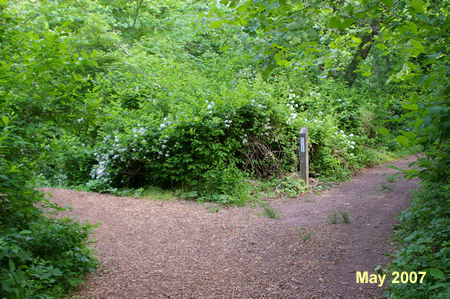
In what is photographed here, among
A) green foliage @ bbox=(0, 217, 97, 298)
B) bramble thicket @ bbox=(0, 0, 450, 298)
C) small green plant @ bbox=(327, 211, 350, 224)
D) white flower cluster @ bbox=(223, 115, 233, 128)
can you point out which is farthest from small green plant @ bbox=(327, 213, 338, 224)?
green foliage @ bbox=(0, 217, 97, 298)

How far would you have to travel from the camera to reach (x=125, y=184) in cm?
760

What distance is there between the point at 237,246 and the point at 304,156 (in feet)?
12.1

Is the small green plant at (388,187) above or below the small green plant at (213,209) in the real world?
above

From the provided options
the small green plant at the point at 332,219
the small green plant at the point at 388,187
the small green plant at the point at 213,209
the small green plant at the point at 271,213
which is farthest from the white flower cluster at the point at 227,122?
the small green plant at the point at 388,187

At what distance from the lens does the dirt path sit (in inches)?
129

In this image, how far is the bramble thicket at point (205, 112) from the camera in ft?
8.48

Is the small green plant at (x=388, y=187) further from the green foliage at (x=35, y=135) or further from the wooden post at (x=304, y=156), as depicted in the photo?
the green foliage at (x=35, y=135)

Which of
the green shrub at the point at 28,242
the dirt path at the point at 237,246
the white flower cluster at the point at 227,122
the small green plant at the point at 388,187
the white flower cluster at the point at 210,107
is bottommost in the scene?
the dirt path at the point at 237,246

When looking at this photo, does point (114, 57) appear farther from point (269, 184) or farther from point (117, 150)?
point (269, 184)

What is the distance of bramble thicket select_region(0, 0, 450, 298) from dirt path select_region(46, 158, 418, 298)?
464 mm

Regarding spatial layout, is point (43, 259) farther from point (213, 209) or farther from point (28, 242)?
point (213, 209)

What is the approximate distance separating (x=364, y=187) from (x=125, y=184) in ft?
18.8

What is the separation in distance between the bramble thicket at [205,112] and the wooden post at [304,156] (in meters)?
0.30

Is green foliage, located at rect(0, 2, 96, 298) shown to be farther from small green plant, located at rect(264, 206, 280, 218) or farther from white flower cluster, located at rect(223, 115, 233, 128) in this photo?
white flower cluster, located at rect(223, 115, 233, 128)
